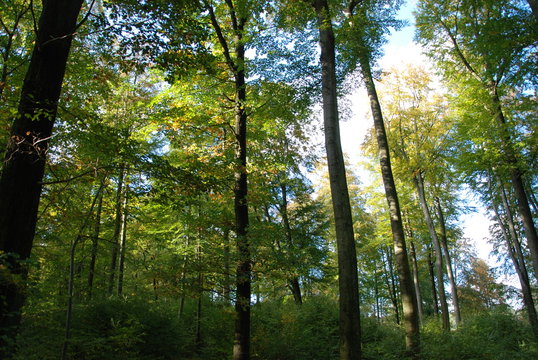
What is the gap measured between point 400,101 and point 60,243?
15978 mm

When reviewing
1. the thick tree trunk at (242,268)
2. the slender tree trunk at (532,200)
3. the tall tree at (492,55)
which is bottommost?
the thick tree trunk at (242,268)

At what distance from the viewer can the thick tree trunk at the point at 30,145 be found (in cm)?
326

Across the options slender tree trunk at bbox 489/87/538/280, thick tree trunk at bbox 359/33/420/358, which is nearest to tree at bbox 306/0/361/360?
thick tree trunk at bbox 359/33/420/358

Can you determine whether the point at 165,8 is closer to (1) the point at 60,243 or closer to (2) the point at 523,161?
(1) the point at 60,243

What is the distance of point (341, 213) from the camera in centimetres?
579

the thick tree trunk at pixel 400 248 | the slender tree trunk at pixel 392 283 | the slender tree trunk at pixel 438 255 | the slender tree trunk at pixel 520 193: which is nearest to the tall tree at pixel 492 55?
the slender tree trunk at pixel 520 193

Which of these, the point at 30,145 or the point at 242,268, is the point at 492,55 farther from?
the point at 30,145

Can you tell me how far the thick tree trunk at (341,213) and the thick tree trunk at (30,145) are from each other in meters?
4.33

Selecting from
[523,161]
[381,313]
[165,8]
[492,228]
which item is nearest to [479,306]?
[381,313]

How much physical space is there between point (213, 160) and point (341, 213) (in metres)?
3.29

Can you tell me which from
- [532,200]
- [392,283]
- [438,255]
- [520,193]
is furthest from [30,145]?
[392,283]

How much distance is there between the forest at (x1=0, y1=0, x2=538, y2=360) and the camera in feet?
14.0

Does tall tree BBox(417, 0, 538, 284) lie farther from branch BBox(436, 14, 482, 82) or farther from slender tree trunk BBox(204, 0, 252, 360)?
slender tree trunk BBox(204, 0, 252, 360)

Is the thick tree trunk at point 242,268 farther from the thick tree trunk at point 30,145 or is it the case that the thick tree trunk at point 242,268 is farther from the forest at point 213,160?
the thick tree trunk at point 30,145
